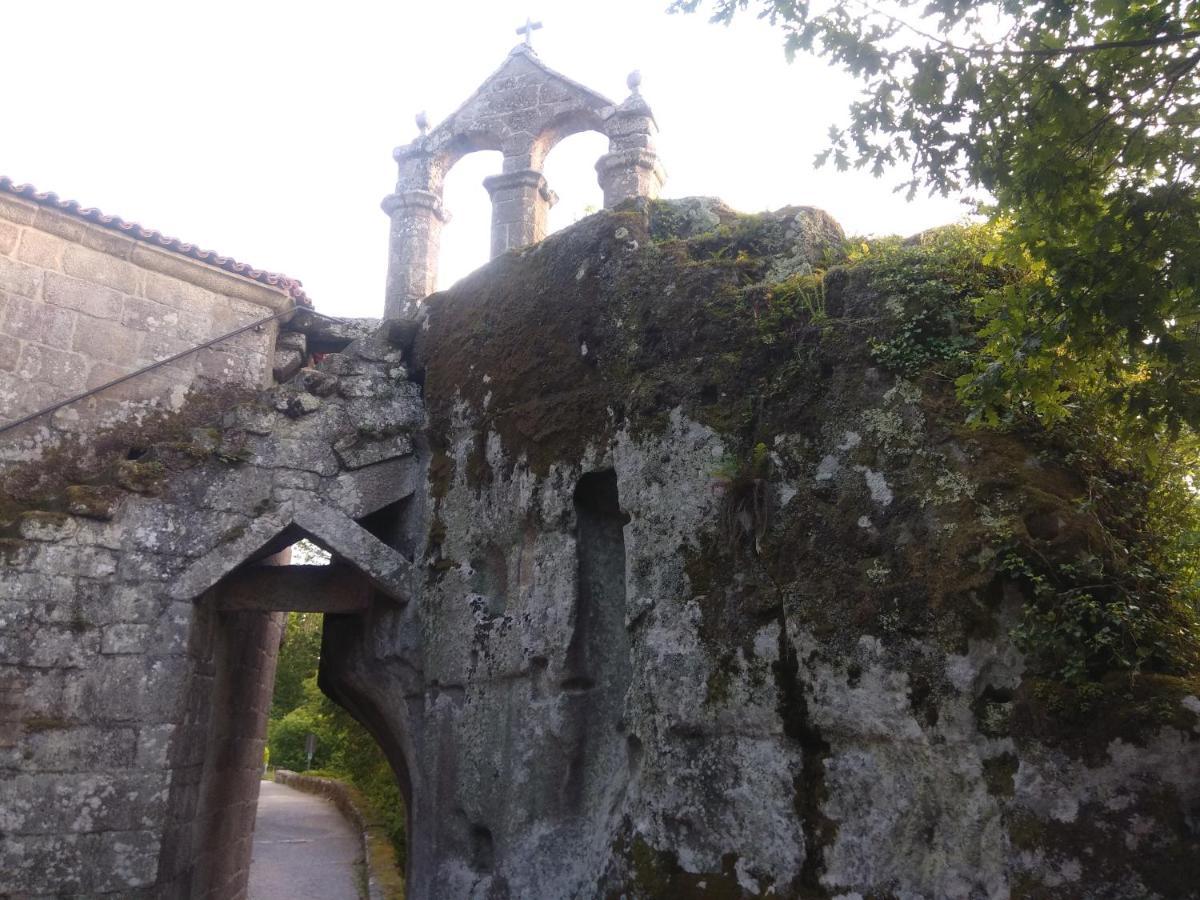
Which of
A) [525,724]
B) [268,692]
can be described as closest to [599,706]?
[525,724]

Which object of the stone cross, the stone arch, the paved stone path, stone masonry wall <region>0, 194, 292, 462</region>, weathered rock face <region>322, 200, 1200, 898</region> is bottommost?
the paved stone path

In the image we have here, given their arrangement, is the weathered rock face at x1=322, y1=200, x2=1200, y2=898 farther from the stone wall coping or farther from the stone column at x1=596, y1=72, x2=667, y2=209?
the stone wall coping

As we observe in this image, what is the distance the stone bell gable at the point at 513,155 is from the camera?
32.0 ft

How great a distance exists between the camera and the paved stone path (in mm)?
10234

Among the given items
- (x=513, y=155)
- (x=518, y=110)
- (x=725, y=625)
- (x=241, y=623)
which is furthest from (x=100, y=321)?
(x=725, y=625)

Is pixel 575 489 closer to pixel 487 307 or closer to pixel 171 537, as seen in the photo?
pixel 487 307

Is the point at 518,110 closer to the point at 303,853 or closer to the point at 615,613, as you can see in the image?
the point at 615,613

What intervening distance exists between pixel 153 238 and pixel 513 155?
12.4 ft

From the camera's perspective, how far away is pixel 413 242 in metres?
10.5

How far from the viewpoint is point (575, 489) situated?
544 centimetres

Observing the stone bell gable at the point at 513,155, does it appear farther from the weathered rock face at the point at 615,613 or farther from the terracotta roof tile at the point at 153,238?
the weathered rock face at the point at 615,613

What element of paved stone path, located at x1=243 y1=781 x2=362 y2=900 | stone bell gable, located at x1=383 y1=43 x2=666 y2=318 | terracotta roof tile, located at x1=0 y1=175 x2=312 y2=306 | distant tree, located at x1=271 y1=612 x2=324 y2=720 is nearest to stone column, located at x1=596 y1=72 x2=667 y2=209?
stone bell gable, located at x1=383 y1=43 x2=666 y2=318

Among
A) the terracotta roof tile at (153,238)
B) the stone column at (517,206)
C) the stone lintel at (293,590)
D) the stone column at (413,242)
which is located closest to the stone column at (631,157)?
the stone column at (517,206)

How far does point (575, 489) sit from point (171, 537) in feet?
8.94
